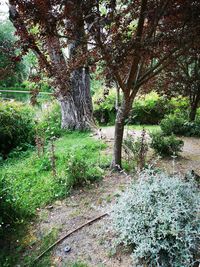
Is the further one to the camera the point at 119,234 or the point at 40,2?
the point at 119,234

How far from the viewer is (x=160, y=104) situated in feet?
25.3

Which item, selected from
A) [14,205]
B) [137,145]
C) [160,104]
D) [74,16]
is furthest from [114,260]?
[160,104]

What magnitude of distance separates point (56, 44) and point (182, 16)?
1564mm

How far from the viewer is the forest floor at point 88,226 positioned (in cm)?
233

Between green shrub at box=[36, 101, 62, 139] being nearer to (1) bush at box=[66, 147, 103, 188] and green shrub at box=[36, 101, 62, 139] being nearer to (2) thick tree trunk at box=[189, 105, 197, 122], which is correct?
(1) bush at box=[66, 147, 103, 188]

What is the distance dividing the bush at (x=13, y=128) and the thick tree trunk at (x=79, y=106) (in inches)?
39.7

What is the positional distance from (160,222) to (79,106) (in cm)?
504

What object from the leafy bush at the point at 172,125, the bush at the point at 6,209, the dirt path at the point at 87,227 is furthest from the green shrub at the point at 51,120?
the bush at the point at 6,209

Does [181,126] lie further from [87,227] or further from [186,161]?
[87,227]

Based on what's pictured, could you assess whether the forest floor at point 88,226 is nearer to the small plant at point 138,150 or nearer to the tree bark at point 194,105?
the small plant at point 138,150

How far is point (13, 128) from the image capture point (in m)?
5.85

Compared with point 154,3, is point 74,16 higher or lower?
lower

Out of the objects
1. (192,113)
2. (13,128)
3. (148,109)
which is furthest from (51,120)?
(192,113)

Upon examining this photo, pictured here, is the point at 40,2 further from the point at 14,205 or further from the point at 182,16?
the point at 14,205
